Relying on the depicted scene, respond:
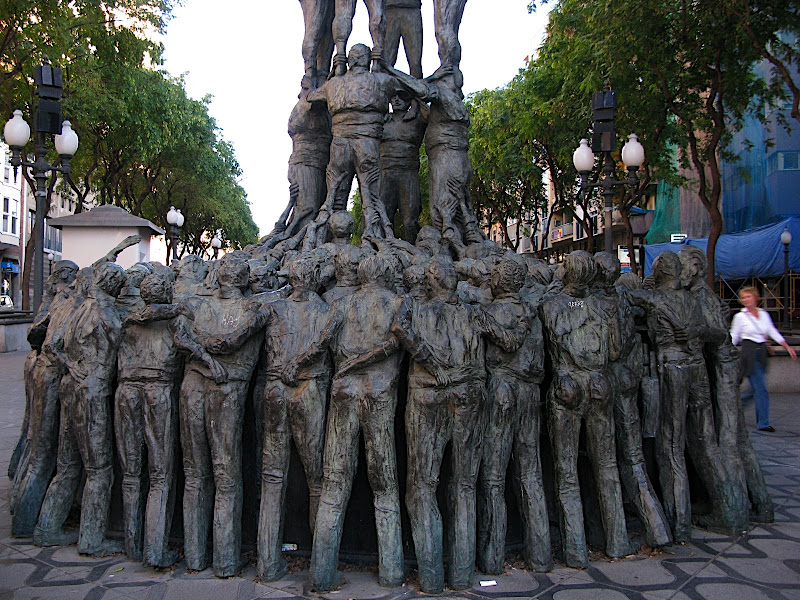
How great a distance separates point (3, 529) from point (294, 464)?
7.60 ft

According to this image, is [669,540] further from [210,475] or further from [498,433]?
[210,475]

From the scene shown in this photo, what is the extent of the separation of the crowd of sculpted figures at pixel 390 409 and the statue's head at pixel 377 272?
10 millimetres

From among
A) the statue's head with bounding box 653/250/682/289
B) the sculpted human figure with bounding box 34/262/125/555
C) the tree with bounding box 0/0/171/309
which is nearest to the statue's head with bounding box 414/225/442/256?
the statue's head with bounding box 653/250/682/289

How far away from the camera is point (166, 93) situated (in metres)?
21.4

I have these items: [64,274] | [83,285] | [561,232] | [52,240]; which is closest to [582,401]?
[83,285]

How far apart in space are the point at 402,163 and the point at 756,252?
1633 centimetres

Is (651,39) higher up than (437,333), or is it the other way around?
(651,39)

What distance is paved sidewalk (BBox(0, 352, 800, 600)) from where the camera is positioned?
401 cm

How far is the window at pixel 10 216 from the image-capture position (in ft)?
120

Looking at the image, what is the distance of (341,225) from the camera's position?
6.98 metres

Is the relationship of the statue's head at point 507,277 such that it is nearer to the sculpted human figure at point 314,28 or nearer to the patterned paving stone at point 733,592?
the patterned paving stone at point 733,592

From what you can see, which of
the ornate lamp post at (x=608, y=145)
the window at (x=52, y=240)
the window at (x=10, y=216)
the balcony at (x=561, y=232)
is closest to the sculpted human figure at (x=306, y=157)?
the ornate lamp post at (x=608, y=145)

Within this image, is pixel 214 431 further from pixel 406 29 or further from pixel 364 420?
pixel 406 29

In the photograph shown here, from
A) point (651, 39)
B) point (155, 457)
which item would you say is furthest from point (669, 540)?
point (651, 39)
